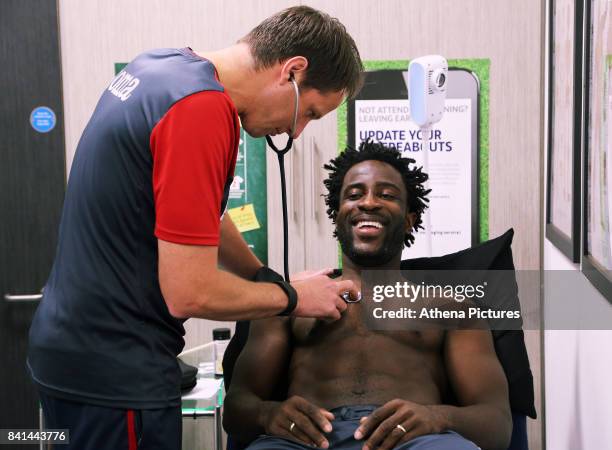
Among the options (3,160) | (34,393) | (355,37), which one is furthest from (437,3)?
(34,393)

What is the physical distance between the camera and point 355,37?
8.87 feet

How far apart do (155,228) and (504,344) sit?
1047mm

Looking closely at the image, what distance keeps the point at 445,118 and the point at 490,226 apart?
1.39 ft

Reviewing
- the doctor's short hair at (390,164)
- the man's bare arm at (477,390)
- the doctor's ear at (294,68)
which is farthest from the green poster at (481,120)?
the doctor's ear at (294,68)

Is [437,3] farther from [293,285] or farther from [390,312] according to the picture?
[293,285]

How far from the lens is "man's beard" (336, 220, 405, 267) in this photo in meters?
2.01

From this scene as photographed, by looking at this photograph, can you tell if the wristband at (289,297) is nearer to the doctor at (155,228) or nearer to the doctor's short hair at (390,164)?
the doctor at (155,228)

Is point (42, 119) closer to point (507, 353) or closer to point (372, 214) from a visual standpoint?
point (372, 214)

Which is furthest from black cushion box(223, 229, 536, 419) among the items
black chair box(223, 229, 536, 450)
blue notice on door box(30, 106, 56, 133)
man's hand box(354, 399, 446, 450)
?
blue notice on door box(30, 106, 56, 133)

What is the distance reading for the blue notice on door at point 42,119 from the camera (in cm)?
277

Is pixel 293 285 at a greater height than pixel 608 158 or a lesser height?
lesser

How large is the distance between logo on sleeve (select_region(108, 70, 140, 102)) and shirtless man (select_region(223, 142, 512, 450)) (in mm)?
773

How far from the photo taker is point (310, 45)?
4.52 ft

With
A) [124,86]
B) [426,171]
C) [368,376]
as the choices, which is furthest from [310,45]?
[426,171]
